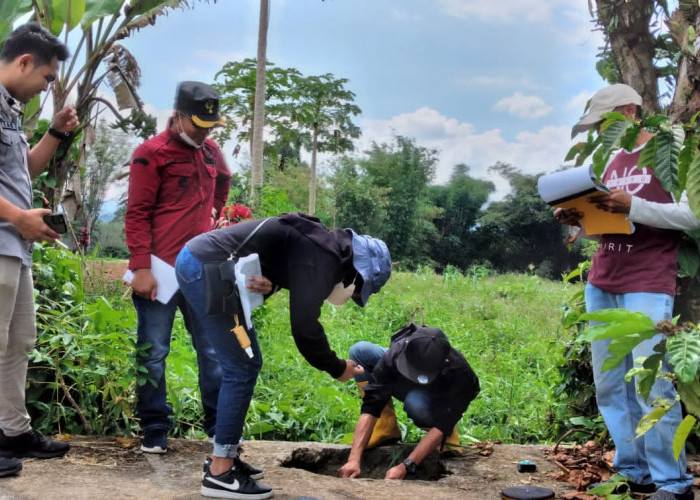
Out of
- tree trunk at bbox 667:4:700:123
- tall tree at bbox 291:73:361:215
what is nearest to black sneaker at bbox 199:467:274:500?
tree trunk at bbox 667:4:700:123

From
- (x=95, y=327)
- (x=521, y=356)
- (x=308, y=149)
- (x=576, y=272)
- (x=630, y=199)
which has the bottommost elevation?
(x=521, y=356)

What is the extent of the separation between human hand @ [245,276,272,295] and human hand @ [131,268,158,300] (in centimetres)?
73

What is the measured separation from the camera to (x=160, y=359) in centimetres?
342

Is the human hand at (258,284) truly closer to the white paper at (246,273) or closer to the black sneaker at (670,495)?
the white paper at (246,273)

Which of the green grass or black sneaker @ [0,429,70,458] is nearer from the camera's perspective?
black sneaker @ [0,429,70,458]

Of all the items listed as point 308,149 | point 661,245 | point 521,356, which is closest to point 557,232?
point 308,149

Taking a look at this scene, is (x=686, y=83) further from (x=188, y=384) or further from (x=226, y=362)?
(x=188, y=384)

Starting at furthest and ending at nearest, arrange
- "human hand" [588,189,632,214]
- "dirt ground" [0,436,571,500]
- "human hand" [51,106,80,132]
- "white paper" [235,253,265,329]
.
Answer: "human hand" [51,106,80,132] < "dirt ground" [0,436,571,500] < "human hand" [588,189,632,214] < "white paper" [235,253,265,329]

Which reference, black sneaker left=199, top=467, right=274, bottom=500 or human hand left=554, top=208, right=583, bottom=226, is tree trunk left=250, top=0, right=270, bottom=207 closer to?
human hand left=554, top=208, right=583, bottom=226

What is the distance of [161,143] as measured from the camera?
3.36 meters

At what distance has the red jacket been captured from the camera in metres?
3.33

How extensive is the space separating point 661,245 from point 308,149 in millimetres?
19844

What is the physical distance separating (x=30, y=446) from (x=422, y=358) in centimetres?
183

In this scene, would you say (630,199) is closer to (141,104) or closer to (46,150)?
(46,150)
